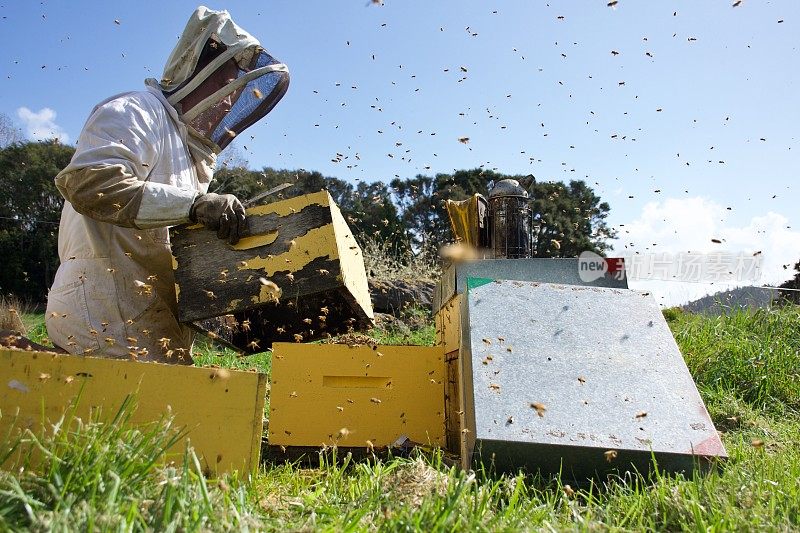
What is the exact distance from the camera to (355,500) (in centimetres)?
167

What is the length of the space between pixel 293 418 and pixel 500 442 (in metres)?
1.21

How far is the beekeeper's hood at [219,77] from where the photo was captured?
290 centimetres

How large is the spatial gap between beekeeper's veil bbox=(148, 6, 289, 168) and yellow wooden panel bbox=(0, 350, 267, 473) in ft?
5.31

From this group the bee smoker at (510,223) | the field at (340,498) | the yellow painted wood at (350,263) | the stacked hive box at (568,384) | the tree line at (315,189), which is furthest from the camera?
the tree line at (315,189)

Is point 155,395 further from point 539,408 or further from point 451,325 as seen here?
point 451,325

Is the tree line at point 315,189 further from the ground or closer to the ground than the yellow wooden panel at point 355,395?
further from the ground

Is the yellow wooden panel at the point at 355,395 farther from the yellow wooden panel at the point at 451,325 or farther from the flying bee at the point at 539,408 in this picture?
the flying bee at the point at 539,408

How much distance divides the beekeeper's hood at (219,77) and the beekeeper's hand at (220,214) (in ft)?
2.49

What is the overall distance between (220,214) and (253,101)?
40.7 inches

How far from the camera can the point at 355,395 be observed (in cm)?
299

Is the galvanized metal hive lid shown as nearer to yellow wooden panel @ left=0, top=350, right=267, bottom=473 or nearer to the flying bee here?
the flying bee

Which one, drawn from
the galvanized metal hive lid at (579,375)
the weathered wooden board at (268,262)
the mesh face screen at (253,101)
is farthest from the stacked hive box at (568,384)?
the mesh face screen at (253,101)

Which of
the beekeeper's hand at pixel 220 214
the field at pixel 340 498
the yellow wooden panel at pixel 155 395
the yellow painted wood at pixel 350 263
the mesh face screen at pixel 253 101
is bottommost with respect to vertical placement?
the field at pixel 340 498

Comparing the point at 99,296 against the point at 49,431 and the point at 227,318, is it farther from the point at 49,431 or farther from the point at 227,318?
the point at 49,431
